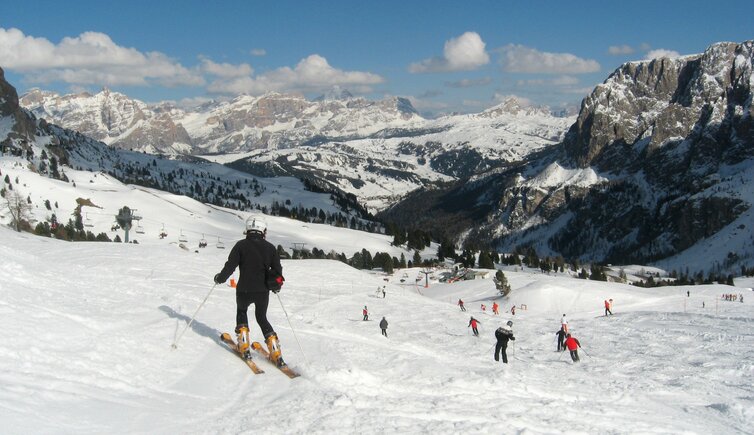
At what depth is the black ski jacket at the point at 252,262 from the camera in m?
13.9

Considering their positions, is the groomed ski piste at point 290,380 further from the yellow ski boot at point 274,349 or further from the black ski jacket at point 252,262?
the black ski jacket at point 252,262

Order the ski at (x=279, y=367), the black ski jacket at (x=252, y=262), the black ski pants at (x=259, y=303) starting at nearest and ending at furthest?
the ski at (x=279, y=367)
the black ski jacket at (x=252, y=262)
the black ski pants at (x=259, y=303)

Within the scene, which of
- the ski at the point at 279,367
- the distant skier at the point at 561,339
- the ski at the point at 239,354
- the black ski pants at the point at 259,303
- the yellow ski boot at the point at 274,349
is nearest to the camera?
the ski at the point at 279,367

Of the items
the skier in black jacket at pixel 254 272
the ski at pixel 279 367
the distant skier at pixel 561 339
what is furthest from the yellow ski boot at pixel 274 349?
the distant skier at pixel 561 339

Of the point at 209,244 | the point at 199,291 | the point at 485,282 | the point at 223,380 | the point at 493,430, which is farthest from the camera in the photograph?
the point at 209,244

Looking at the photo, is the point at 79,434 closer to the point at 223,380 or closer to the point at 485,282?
the point at 223,380

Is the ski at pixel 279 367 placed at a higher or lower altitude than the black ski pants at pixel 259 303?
lower

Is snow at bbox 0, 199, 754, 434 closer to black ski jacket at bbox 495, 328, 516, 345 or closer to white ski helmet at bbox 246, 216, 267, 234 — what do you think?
black ski jacket at bbox 495, 328, 516, 345

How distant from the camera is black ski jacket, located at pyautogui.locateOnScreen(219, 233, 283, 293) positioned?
13.9 meters

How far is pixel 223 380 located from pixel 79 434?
4315 millimetres

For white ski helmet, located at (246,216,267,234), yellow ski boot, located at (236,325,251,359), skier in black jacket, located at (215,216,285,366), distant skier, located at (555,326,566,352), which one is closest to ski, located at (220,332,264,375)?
yellow ski boot, located at (236,325,251,359)

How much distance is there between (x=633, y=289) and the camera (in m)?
90.6

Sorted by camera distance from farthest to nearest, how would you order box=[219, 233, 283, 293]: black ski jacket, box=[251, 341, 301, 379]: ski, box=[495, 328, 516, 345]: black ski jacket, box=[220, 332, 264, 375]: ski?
box=[495, 328, 516, 345]: black ski jacket → box=[219, 233, 283, 293]: black ski jacket → box=[220, 332, 264, 375]: ski → box=[251, 341, 301, 379]: ski

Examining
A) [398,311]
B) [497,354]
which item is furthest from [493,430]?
[398,311]
